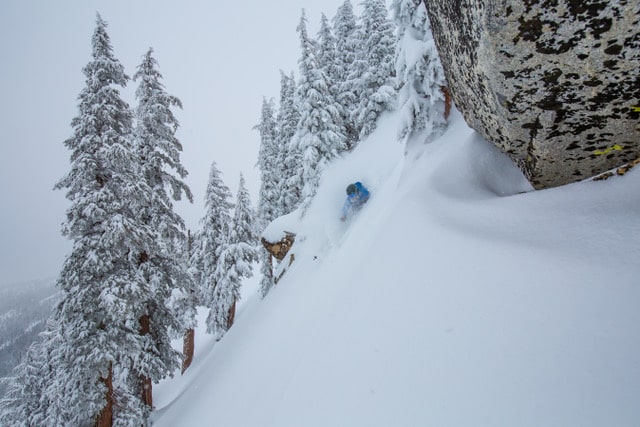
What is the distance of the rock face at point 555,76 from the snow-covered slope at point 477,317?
43 centimetres

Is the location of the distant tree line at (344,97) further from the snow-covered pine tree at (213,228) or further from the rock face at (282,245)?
the snow-covered pine tree at (213,228)

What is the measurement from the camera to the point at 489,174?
16.9ft

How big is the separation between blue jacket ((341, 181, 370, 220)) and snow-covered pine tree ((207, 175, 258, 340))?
10.5 meters

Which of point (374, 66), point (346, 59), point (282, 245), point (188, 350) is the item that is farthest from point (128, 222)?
point (346, 59)

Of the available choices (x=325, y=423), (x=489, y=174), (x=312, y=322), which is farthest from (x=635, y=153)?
(x=312, y=322)

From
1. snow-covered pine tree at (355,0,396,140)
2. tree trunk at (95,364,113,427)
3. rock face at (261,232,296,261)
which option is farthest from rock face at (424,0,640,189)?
snow-covered pine tree at (355,0,396,140)

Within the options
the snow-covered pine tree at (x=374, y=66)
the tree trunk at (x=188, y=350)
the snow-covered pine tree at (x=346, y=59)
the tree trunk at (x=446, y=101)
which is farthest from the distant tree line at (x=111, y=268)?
the snow-covered pine tree at (x=346, y=59)

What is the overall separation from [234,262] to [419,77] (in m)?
16.3

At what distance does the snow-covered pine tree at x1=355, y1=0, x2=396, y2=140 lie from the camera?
67.4 ft

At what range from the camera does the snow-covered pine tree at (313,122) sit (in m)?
17.3

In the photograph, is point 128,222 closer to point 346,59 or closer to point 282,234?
point 282,234

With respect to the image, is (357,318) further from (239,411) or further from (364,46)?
(364,46)

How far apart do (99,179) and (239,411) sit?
8603 mm

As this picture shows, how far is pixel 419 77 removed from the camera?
841cm
